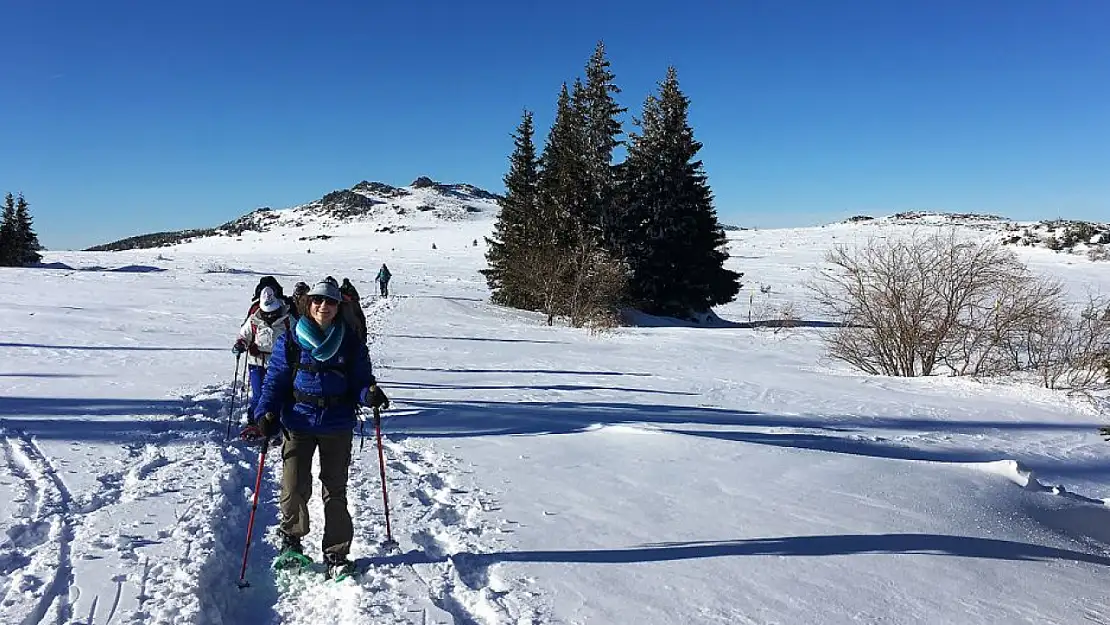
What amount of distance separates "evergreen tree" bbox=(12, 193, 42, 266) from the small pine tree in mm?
32408

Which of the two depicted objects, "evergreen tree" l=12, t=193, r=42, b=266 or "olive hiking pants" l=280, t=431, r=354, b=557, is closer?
"olive hiking pants" l=280, t=431, r=354, b=557

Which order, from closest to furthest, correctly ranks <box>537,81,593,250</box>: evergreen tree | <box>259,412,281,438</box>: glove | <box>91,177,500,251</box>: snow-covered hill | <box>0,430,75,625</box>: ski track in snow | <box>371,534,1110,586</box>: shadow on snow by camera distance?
<box>0,430,75,625</box>: ski track in snow
<box>259,412,281,438</box>: glove
<box>371,534,1110,586</box>: shadow on snow
<box>537,81,593,250</box>: evergreen tree
<box>91,177,500,251</box>: snow-covered hill

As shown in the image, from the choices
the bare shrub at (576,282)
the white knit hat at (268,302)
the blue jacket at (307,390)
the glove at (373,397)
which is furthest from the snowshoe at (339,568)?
the bare shrub at (576,282)

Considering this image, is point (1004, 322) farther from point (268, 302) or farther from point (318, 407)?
point (318, 407)

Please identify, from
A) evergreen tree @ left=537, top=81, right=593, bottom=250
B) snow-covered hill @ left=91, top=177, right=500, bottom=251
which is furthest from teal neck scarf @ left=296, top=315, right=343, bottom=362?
snow-covered hill @ left=91, top=177, right=500, bottom=251

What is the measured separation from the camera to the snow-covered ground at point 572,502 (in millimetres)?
4145

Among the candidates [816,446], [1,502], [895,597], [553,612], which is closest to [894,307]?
[816,446]

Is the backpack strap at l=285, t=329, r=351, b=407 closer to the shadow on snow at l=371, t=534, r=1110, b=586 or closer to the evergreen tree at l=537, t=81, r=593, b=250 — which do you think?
the shadow on snow at l=371, t=534, r=1110, b=586

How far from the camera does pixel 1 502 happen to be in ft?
17.3

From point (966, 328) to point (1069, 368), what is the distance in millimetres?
2239

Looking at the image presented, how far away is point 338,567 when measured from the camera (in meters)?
4.40

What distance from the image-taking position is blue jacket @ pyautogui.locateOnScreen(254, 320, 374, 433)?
4.29 meters

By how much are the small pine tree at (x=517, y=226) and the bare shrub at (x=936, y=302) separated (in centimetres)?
1559

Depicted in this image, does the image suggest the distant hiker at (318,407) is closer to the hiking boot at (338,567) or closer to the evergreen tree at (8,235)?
the hiking boot at (338,567)
